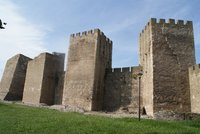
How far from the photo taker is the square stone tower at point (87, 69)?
21625 millimetres

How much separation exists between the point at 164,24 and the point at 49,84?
13.1 meters

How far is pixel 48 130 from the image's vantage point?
11008 millimetres

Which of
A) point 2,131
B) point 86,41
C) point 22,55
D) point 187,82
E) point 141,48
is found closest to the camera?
point 2,131

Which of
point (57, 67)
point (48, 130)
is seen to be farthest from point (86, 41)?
point (48, 130)

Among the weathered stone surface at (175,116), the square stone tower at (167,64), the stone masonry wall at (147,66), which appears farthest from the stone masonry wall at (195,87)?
the stone masonry wall at (147,66)

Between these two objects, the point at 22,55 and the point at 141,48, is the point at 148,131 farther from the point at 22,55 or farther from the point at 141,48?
the point at 22,55

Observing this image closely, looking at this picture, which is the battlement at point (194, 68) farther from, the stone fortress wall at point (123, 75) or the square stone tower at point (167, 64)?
the square stone tower at point (167, 64)

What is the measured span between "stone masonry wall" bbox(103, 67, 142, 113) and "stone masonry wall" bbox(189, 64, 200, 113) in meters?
4.59

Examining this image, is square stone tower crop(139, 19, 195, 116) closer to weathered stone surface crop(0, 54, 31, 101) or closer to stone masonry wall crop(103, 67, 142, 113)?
stone masonry wall crop(103, 67, 142, 113)

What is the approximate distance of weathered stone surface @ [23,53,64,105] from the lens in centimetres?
2614

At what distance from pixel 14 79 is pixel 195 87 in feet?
68.1

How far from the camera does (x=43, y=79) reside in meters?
26.2

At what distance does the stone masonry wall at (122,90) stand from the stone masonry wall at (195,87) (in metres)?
4.59

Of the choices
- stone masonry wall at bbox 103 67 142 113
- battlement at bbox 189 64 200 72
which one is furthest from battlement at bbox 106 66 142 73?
battlement at bbox 189 64 200 72
